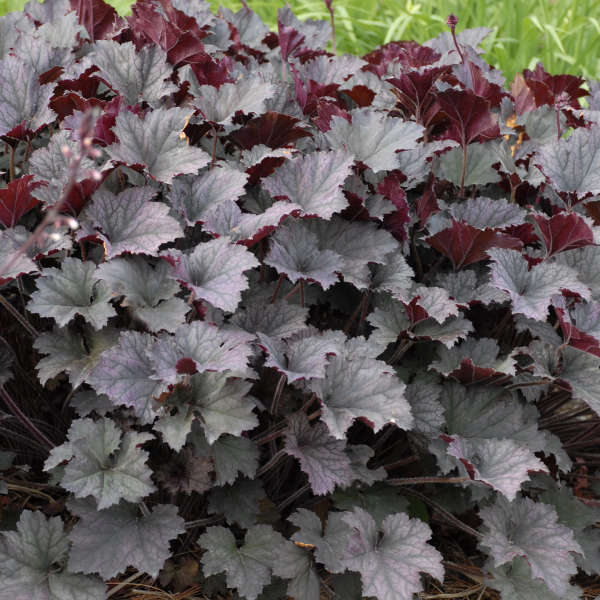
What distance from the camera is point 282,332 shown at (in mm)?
1671

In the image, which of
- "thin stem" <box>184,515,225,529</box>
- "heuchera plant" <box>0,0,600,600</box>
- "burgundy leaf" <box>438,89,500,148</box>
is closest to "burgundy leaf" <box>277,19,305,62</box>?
"heuchera plant" <box>0,0,600,600</box>

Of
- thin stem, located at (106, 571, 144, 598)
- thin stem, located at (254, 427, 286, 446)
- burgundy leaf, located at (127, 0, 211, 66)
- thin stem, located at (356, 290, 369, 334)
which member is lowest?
thin stem, located at (106, 571, 144, 598)

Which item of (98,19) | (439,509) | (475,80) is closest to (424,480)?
(439,509)

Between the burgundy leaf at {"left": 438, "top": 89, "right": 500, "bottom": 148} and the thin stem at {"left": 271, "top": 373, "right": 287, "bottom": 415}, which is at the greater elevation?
the burgundy leaf at {"left": 438, "top": 89, "right": 500, "bottom": 148}

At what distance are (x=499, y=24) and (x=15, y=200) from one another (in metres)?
4.44

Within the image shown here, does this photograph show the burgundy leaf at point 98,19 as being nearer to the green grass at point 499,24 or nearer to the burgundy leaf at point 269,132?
the burgundy leaf at point 269,132

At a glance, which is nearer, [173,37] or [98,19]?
[173,37]

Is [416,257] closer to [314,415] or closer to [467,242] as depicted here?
[467,242]

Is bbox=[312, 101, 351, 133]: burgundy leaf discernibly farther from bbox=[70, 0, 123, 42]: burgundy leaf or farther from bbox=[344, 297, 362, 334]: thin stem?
bbox=[70, 0, 123, 42]: burgundy leaf

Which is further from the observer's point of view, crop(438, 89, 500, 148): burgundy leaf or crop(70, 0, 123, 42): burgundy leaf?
crop(70, 0, 123, 42): burgundy leaf

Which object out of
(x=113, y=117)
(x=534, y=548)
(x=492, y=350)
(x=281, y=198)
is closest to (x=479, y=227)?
(x=492, y=350)

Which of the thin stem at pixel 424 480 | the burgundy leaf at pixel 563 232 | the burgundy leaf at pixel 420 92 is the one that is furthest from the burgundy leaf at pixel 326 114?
Answer: the thin stem at pixel 424 480

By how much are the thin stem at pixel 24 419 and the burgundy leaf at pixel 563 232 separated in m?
1.34

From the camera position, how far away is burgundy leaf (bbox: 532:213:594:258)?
1680 mm
